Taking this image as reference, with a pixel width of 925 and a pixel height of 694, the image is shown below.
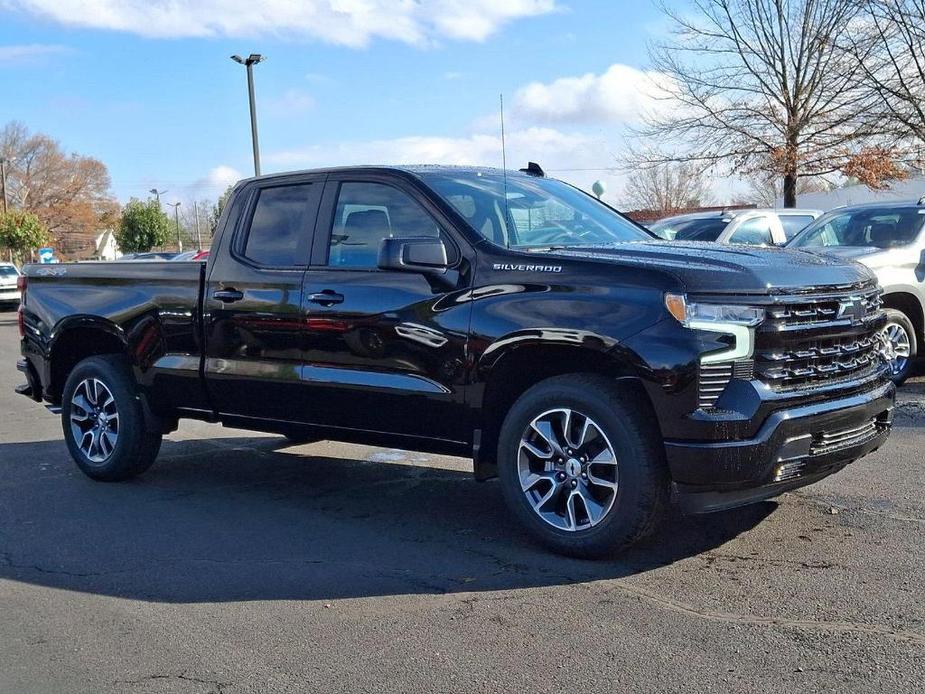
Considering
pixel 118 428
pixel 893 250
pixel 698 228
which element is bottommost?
pixel 118 428

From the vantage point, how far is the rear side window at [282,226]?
5840 millimetres

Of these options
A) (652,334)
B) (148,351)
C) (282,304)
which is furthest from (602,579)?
(148,351)

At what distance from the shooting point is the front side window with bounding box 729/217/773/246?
13906 millimetres

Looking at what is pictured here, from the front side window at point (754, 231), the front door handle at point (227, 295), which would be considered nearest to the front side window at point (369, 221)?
the front door handle at point (227, 295)

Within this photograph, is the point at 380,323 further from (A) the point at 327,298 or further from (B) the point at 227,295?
(B) the point at 227,295

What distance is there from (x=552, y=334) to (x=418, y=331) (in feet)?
2.67

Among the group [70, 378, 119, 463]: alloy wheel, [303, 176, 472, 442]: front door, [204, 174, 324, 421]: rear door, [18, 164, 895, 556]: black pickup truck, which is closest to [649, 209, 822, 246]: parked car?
[18, 164, 895, 556]: black pickup truck

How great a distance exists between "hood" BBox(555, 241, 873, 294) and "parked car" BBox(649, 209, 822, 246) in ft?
27.1

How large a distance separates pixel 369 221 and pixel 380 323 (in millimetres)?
676

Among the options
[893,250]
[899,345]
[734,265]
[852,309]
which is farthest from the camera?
[893,250]

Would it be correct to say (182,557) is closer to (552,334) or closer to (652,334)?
(552,334)

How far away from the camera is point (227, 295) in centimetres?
602

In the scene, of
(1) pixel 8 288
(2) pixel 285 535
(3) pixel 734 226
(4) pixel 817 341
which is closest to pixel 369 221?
(2) pixel 285 535

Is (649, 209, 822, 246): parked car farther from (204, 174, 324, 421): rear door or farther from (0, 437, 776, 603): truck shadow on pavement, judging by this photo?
(204, 174, 324, 421): rear door
